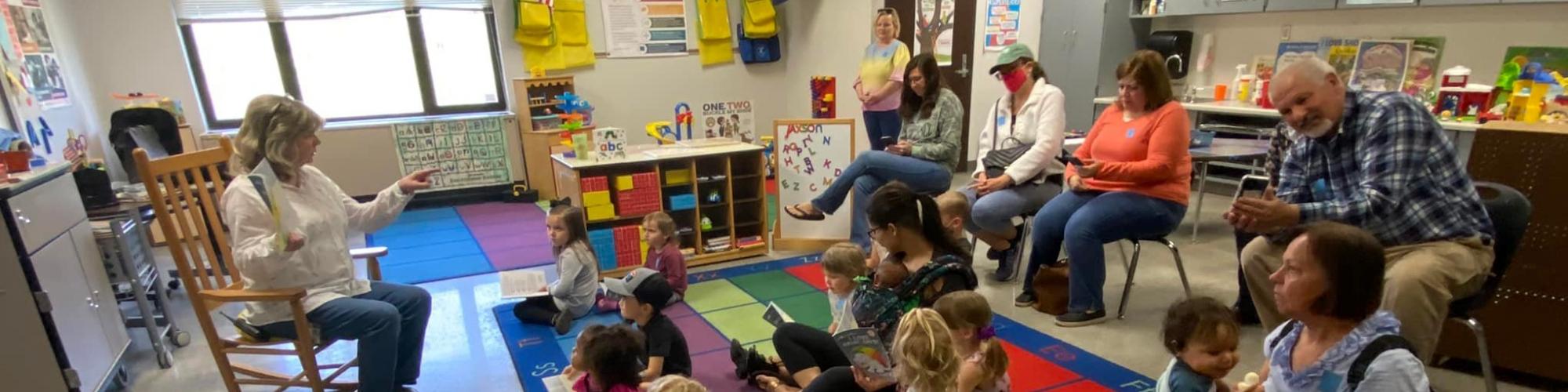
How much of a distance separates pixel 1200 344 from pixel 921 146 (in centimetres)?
203

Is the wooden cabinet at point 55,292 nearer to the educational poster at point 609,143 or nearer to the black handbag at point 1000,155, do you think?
the educational poster at point 609,143

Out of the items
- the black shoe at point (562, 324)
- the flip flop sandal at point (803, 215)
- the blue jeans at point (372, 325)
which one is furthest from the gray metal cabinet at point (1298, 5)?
the blue jeans at point (372, 325)

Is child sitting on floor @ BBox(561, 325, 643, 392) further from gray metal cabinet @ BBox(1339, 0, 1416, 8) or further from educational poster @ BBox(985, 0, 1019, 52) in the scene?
educational poster @ BBox(985, 0, 1019, 52)

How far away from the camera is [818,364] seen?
94.0 inches

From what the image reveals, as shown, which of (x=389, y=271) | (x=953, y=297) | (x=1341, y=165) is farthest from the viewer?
(x=389, y=271)

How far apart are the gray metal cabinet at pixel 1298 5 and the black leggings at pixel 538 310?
15.9 feet

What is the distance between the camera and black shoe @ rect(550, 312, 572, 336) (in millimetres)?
3131

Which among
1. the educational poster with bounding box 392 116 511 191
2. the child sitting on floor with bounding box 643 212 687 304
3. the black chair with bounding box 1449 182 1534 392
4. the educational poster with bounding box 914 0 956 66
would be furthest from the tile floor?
the educational poster with bounding box 914 0 956 66

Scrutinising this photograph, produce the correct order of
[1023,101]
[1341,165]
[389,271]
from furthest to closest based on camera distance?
1. [389,271]
2. [1023,101]
3. [1341,165]

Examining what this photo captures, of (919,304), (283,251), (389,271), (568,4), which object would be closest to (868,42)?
(568,4)

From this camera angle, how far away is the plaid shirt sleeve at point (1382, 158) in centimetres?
203

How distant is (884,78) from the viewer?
4.73 metres

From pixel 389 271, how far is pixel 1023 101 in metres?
3.43

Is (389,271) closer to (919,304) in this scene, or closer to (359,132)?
(359,132)
